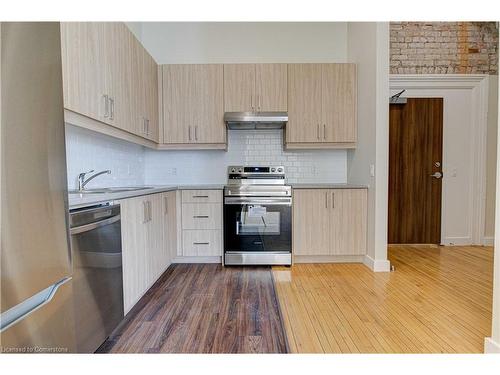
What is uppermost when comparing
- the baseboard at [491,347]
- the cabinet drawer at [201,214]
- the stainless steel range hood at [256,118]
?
the stainless steel range hood at [256,118]

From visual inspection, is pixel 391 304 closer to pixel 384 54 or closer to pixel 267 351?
pixel 267 351

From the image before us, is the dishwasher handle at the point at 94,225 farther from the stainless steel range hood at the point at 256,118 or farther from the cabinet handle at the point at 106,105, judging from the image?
the stainless steel range hood at the point at 256,118

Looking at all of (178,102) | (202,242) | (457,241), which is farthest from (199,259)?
(457,241)

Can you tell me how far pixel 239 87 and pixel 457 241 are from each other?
11.9ft

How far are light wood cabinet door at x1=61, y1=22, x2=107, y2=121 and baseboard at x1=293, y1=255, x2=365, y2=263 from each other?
7.89 ft

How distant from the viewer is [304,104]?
3416mm

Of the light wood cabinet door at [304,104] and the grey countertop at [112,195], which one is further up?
the light wood cabinet door at [304,104]

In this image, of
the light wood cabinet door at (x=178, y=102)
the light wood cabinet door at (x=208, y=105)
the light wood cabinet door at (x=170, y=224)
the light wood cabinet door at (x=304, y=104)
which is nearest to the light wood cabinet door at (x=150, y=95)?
the light wood cabinet door at (x=178, y=102)

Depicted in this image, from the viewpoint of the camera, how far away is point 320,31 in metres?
3.74

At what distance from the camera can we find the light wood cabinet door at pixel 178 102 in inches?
134

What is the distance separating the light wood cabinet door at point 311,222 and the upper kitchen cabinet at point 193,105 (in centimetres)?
116

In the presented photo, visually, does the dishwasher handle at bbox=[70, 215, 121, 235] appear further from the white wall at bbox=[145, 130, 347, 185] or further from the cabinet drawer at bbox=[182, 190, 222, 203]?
the white wall at bbox=[145, 130, 347, 185]

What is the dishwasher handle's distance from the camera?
4.15ft
